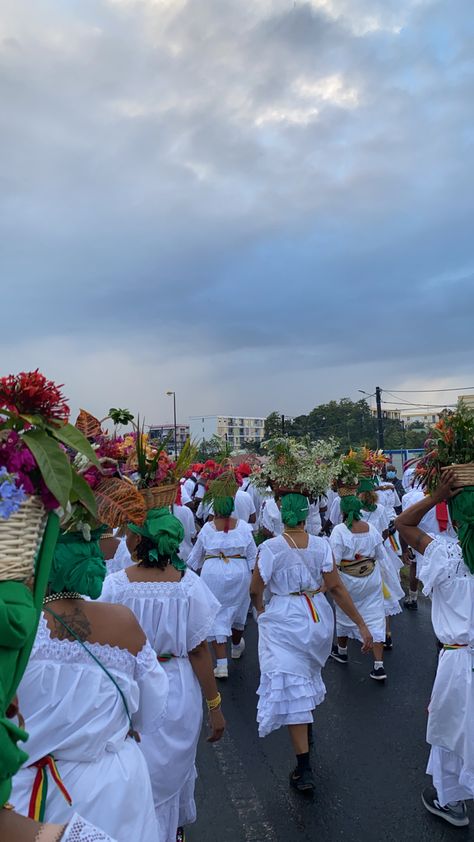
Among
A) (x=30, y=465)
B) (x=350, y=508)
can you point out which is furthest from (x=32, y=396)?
(x=350, y=508)

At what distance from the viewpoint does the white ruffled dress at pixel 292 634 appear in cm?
441

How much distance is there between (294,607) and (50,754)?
2.79 m

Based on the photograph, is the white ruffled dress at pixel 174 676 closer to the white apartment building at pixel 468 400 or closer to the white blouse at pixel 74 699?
the white blouse at pixel 74 699

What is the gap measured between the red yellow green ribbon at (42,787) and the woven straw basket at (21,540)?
3.84 ft

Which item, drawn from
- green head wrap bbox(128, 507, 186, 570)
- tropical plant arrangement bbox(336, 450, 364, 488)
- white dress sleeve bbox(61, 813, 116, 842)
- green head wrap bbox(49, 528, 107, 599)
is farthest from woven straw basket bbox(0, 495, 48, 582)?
tropical plant arrangement bbox(336, 450, 364, 488)

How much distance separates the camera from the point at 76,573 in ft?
7.88

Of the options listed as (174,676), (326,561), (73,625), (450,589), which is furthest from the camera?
(326,561)

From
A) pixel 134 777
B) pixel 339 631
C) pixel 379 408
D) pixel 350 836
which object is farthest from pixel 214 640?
pixel 379 408

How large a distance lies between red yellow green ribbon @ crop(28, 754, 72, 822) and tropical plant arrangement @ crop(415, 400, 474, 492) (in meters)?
2.58

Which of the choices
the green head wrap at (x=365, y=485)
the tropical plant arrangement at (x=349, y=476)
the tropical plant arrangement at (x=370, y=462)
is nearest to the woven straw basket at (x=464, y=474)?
the tropical plant arrangement at (x=349, y=476)

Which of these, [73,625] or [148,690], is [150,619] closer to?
[148,690]

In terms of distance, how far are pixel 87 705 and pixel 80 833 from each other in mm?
866

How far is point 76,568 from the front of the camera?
95.0 inches

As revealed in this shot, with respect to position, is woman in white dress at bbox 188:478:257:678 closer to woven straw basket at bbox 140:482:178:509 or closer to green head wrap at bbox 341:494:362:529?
green head wrap at bbox 341:494:362:529
